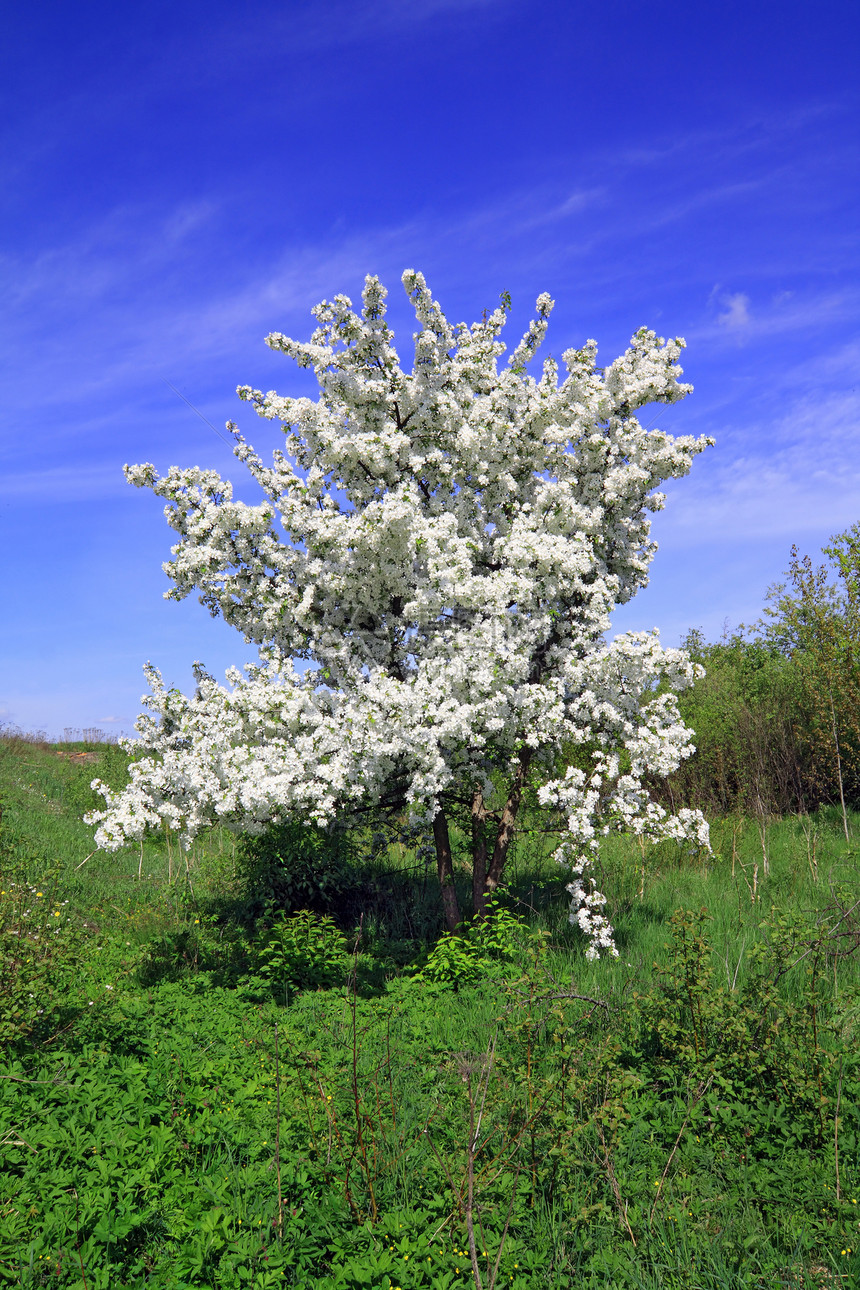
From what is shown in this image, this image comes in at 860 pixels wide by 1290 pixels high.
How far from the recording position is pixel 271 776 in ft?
29.4

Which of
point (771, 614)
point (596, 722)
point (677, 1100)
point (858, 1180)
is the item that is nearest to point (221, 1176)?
point (677, 1100)

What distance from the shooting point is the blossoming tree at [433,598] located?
9.29 meters

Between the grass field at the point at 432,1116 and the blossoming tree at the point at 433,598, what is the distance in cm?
192

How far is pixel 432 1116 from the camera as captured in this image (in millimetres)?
5789

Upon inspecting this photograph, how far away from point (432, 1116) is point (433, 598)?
18.7 ft

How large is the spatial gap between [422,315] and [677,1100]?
32.8ft

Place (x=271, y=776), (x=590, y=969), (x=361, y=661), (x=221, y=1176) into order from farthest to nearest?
(x=361, y=661)
(x=590, y=969)
(x=271, y=776)
(x=221, y=1176)

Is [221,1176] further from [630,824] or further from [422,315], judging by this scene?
[422,315]

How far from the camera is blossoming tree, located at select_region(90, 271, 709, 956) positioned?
366 inches

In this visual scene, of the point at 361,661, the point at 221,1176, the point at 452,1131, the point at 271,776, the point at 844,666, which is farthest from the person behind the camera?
the point at 844,666

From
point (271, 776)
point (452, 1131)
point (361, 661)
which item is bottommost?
point (452, 1131)

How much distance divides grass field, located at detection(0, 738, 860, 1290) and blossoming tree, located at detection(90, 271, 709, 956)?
1.92 metres

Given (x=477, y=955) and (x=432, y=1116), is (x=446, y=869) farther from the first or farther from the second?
(x=432, y=1116)


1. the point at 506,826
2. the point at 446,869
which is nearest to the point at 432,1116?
the point at 446,869
